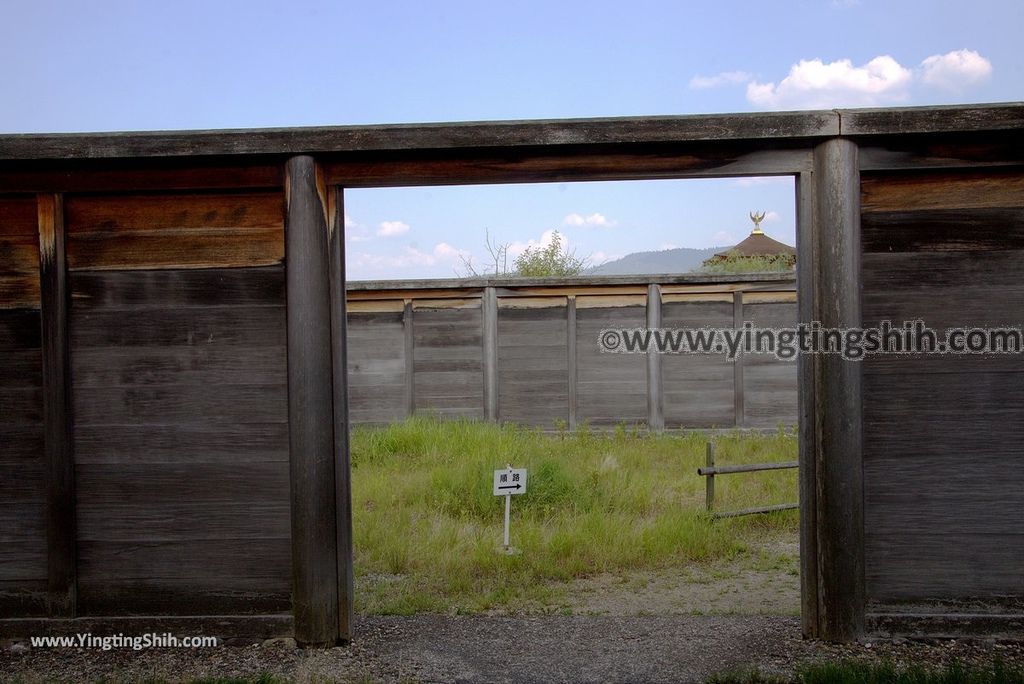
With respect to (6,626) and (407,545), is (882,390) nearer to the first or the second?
(407,545)

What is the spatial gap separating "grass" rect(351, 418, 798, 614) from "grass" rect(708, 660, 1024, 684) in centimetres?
171

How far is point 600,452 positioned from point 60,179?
24.4 ft

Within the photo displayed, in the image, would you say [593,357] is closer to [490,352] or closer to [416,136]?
[490,352]

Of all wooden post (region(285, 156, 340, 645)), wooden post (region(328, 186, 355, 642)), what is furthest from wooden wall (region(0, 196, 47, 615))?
wooden post (region(328, 186, 355, 642))

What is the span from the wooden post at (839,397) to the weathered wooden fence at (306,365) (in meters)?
0.01

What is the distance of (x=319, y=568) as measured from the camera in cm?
450

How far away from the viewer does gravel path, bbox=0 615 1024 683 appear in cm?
420

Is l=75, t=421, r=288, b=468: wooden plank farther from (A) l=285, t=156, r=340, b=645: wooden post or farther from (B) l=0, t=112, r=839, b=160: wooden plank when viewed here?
(B) l=0, t=112, r=839, b=160: wooden plank

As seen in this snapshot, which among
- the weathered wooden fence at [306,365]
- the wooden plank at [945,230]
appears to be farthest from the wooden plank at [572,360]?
the wooden plank at [945,230]

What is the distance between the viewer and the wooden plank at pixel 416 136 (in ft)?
14.2

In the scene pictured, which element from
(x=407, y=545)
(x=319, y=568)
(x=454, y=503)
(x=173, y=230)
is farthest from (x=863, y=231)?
(x=454, y=503)

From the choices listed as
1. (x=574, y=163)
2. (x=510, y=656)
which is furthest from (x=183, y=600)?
(x=574, y=163)

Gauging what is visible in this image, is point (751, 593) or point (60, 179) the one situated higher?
point (60, 179)

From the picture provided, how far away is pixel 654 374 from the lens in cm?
1288
